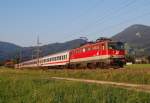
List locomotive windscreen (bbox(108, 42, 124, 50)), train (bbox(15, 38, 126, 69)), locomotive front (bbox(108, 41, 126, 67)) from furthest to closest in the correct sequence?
locomotive windscreen (bbox(108, 42, 124, 50)) → train (bbox(15, 38, 126, 69)) → locomotive front (bbox(108, 41, 126, 67))

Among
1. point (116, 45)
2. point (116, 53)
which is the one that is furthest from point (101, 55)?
point (116, 45)

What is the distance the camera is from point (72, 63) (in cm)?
5794

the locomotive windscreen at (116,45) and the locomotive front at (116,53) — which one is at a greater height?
the locomotive windscreen at (116,45)

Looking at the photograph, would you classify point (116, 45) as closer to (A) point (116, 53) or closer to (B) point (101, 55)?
(A) point (116, 53)

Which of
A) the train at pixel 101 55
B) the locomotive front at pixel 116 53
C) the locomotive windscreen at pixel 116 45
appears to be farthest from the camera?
the locomotive windscreen at pixel 116 45

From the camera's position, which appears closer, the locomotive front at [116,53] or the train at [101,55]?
the locomotive front at [116,53]

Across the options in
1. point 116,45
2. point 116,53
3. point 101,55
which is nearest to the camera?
point 116,53

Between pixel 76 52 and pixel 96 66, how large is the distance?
935cm

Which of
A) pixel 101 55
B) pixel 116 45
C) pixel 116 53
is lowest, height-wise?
pixel 101 55

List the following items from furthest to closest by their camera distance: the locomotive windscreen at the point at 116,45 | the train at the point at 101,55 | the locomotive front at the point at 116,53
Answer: the locomotive windscreen at the point at 116,45 → the train at the point at 101,55 → the locomotive front at the point at 116,53

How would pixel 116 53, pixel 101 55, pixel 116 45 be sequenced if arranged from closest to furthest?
pixel 116 53, pixel 101 55, pixel 116 45

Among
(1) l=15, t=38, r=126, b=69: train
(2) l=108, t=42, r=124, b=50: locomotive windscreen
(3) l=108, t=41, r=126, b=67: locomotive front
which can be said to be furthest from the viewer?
(2) l=108, t=42, r=124, b=50: locomotive windscreen

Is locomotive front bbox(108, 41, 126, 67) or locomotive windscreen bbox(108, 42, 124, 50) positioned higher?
locomotive windscreen bbox(108, 42, 124, 50)

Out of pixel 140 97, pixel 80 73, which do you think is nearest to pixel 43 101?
pixel 140 97
